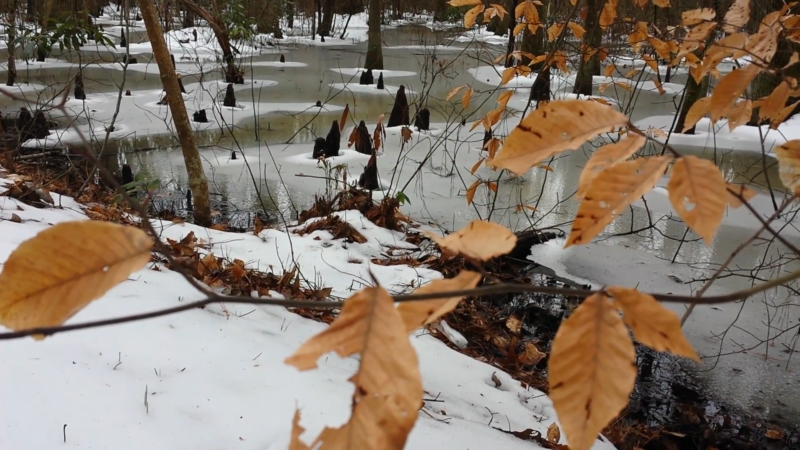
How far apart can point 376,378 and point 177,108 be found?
10.6 ft

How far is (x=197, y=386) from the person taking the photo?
1389 mm

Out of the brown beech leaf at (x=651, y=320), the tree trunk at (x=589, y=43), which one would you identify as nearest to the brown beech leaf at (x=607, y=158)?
the brown beech leaf at (x=651, y=320)

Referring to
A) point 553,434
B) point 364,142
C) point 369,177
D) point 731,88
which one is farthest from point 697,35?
point 364,142

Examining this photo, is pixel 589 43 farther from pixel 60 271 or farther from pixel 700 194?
pixel 60 271

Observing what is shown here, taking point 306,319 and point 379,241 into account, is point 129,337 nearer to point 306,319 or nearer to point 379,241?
point 306,319

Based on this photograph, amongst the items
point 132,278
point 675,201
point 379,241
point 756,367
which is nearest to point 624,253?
point 756,367

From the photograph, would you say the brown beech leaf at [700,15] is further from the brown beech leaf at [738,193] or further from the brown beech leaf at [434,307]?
the brown beech leaf at [434,307]

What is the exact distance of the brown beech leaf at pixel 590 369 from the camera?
371 millimetres

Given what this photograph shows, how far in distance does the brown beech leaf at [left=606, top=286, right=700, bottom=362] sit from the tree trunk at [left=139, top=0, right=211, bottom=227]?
3.13 m

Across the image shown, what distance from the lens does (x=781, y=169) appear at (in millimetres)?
668

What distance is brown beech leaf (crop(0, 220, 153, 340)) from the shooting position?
1.20 ft

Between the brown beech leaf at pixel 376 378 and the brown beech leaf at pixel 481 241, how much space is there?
130 millimetres

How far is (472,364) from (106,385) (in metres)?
1.37

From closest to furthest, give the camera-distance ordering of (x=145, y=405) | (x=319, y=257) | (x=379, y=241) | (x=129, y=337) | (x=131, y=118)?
(x=145, y=405) → (x=129, y=337) → (x=319, y=257) → (x=379, y=241) → (x=131, y=118)
